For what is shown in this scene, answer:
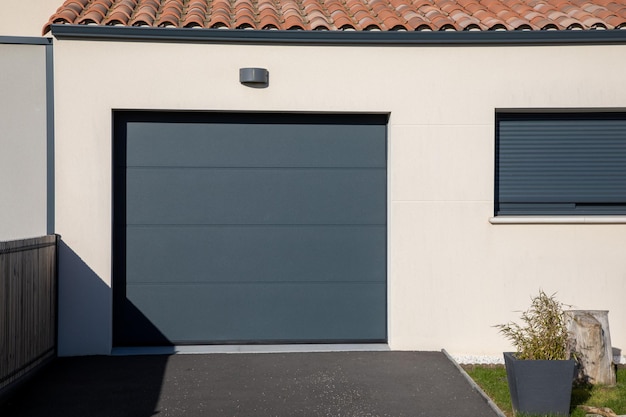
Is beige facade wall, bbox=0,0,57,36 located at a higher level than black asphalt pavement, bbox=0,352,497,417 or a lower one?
higher

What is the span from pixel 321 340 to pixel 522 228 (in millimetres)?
2587

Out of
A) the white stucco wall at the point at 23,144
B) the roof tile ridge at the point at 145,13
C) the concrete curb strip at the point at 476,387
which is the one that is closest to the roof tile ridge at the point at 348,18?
the roof tile ridge at the point at 145,13

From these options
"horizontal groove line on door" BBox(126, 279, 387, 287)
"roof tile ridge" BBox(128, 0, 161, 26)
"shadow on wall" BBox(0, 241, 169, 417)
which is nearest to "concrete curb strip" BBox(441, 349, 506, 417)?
"horizontal groove line on door" BBox(126, 279, 387, 287)

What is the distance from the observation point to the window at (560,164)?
980 cm

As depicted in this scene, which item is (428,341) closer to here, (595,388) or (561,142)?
(595,388)

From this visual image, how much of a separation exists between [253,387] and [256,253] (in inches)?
84.4

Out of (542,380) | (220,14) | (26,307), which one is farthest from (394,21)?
(26,307)

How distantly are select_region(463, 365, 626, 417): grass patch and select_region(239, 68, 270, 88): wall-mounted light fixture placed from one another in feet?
12.4

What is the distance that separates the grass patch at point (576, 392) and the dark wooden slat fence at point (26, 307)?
4.34 metres

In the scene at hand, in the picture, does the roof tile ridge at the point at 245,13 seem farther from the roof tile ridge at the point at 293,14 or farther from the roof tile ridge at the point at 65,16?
the roof tile ridge at the point at 65,16

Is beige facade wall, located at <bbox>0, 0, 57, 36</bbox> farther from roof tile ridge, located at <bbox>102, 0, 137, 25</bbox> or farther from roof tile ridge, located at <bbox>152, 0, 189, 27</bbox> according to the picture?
roof tile ridge, located at <bbox>152, 0, 189, 27</bbox>

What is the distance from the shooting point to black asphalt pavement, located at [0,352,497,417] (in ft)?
23.7

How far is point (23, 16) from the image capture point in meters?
12.4

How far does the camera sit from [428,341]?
9609 millimetres
